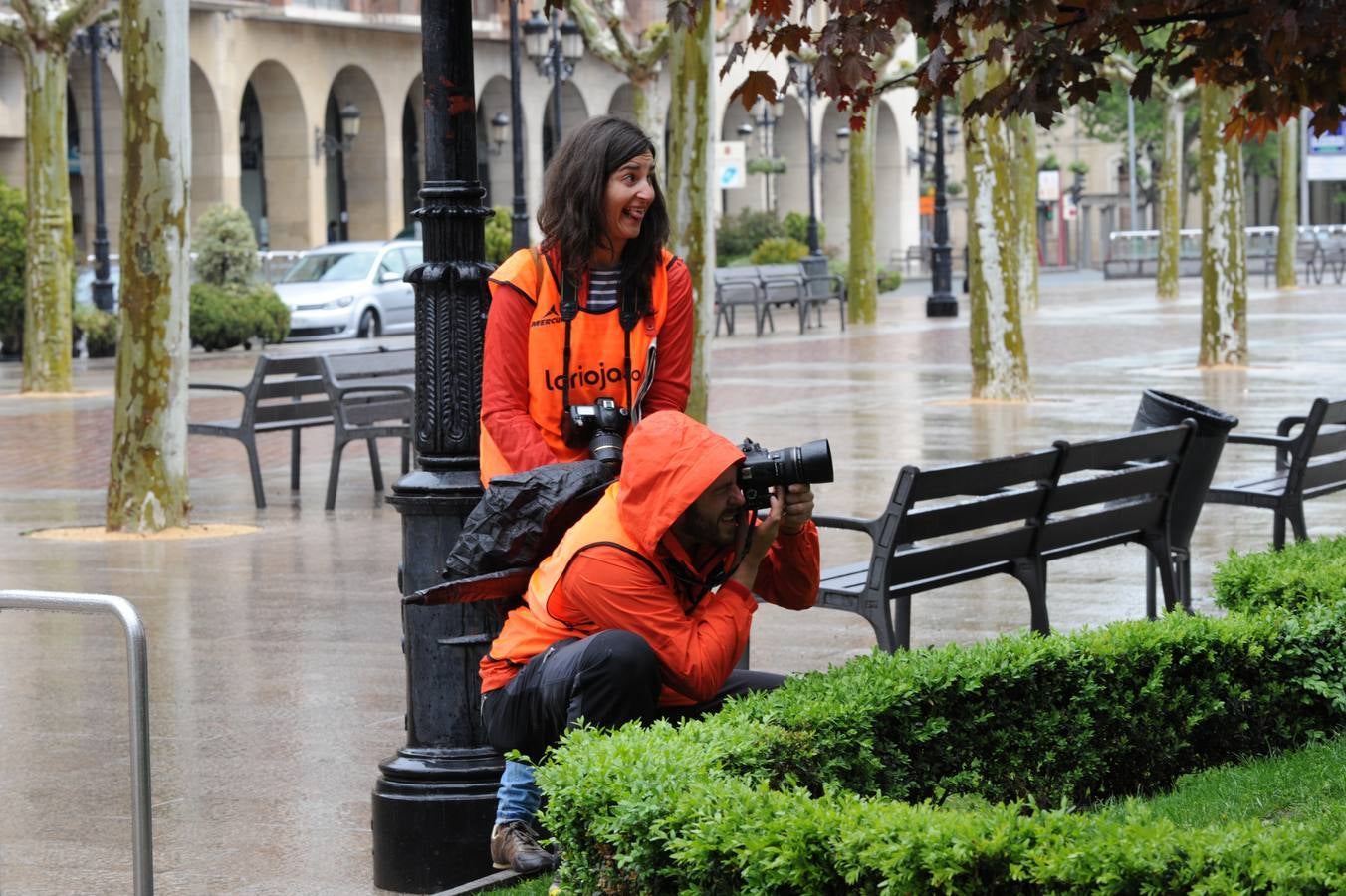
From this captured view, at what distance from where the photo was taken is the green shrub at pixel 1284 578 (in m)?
6.13

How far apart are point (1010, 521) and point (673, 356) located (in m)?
2.25

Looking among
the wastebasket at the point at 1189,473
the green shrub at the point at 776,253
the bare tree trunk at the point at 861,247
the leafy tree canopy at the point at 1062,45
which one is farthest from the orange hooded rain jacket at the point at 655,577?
the green shrub at the point at 776,253

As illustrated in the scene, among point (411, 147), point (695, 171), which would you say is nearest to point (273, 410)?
point (695, 171)

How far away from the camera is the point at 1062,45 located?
617 cm

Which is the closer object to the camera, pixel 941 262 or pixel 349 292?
pixel 349 292

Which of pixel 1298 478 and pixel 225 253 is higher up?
pixel 225 253

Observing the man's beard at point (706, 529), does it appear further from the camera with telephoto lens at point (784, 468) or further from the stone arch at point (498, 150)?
the stone arch at point (498, 150)

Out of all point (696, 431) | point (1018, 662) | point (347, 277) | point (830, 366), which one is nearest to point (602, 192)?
point (696, 431)

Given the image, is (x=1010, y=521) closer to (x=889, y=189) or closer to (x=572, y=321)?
(x=572, y=321)

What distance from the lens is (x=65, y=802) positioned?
615cm

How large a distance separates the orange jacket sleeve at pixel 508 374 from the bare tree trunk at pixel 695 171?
10.9 metres

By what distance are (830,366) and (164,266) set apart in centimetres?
1422

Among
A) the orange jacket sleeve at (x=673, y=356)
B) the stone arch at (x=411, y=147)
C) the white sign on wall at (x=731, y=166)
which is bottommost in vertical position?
the orange jacket sleeve at (x=673, y=356)

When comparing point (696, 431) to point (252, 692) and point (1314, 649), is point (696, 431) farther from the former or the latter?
point (252, 692)
